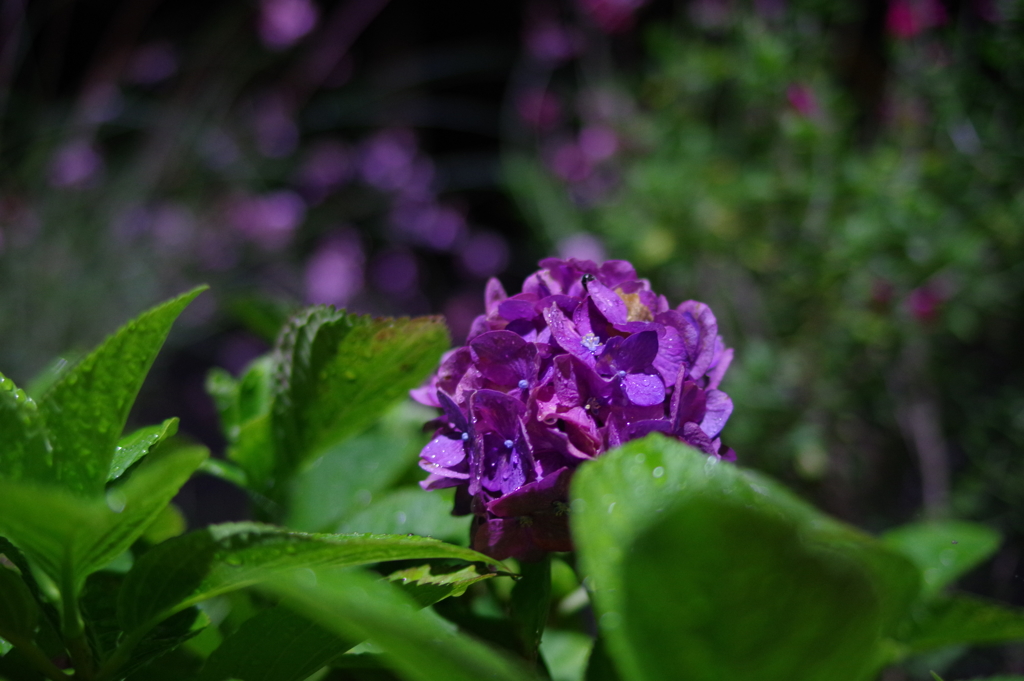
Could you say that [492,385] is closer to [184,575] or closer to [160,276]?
[184,575]

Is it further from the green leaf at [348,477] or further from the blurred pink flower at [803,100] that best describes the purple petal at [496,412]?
the blurred pink flower at [803,100]

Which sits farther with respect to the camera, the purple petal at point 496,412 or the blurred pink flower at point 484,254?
the blurred pink flower at point 484,254

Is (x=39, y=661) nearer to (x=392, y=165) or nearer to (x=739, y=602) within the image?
(x=739, y=602)

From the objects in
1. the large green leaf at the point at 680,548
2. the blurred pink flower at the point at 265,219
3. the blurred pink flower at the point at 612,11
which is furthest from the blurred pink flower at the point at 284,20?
the large green leaf at the point at 680,548

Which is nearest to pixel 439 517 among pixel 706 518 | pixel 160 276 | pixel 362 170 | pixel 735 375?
pixel 706 518

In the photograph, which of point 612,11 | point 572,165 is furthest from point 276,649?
point 572,165

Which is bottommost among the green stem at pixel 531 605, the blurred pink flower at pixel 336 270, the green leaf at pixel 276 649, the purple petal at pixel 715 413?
the blurred pink flower at pixel 336 270
